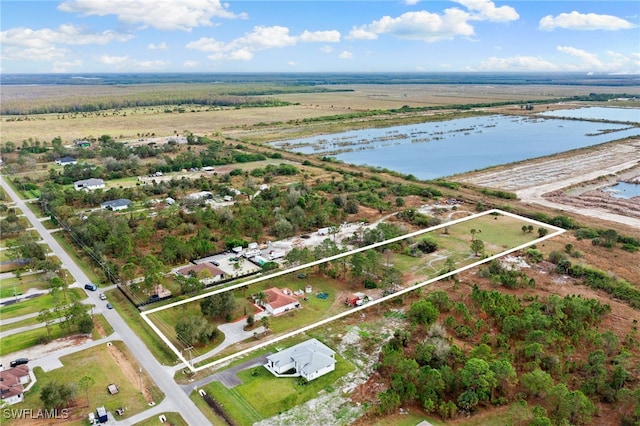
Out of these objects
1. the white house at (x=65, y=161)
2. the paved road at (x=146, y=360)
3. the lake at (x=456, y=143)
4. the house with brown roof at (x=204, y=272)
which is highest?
the lake at (x=456, y=143)

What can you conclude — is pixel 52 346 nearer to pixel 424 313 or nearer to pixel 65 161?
pixel 424 313

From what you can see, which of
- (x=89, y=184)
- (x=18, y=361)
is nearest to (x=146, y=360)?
(x=18, y=361)

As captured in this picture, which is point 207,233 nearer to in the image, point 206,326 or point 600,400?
point 206,326

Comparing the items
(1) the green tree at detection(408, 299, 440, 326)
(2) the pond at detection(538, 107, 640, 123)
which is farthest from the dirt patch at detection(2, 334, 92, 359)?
(2) the pond at detection(538, 107, 640, 123)

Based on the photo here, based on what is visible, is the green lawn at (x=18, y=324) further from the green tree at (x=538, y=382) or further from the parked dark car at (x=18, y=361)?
the green tree at (x=538, y=382)

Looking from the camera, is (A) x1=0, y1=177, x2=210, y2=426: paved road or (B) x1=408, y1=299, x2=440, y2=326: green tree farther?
(B) x1=408, y1=299, x2=440, y2=326: green tree

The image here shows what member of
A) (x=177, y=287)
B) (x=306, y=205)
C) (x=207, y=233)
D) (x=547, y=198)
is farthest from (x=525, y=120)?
(x=177, y=287)

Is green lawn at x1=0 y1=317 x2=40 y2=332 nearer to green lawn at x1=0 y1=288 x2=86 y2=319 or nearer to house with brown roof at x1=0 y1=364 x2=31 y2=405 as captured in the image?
green lawn at x1=0 y1=288 x2=86 y2=319

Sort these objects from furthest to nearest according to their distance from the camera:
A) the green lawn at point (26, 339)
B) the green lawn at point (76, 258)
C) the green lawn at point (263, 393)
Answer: the green lawn at point (76, 258) < the green lawn at point (26, 339) < the green lawn at point (263, 393)

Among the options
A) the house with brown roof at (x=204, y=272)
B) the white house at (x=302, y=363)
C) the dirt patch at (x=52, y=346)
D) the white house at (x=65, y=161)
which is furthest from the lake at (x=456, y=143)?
the dirt patch at (x=52, y=346)
